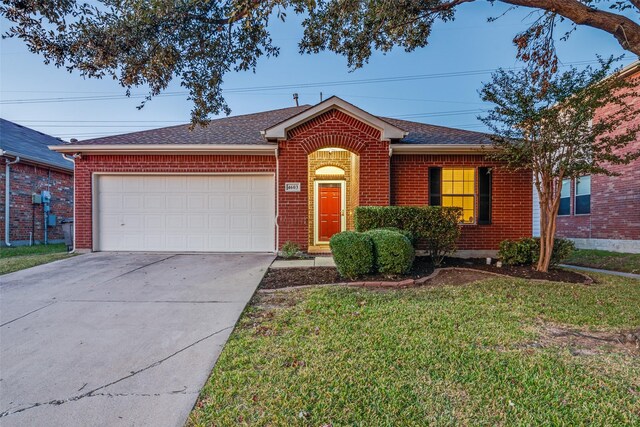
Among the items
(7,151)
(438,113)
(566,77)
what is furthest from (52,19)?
(438,113)

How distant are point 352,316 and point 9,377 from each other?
3.49 m

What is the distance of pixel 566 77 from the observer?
5863 millimetres

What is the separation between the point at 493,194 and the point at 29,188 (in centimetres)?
1727

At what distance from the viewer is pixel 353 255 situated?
19.3 ft

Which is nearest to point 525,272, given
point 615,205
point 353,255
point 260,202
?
point 353,255

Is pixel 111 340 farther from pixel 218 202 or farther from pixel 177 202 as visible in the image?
pixel 177 202

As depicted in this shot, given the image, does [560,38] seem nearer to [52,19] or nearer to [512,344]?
[512,344]

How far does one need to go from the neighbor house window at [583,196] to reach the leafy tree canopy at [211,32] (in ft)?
29.9

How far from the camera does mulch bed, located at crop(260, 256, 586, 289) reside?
19.3 ft

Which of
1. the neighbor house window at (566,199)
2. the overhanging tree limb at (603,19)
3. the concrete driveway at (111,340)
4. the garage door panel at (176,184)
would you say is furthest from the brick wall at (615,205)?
the garage door panel at (176,184)

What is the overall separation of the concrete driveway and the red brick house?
767 cm

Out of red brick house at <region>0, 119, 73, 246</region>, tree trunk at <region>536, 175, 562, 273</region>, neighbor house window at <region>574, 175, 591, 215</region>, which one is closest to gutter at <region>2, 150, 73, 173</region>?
red brick house at <region>0, 119, 73, 246</region>

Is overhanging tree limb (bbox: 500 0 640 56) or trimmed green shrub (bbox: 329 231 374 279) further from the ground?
overhanging tree limb (bbox: 500 0 640 56)

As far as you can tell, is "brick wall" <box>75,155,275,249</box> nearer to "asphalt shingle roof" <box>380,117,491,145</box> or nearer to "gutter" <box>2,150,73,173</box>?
"asphalt shingle roof" <box>380,117,491,145</box>
